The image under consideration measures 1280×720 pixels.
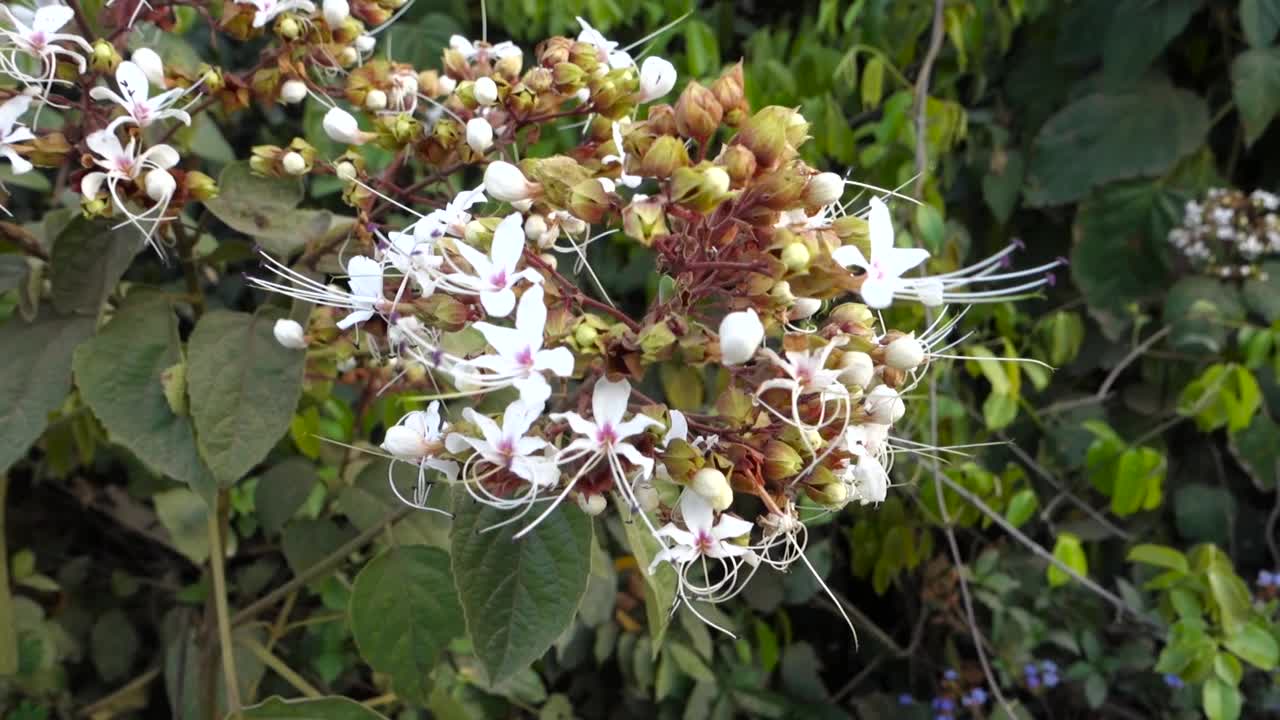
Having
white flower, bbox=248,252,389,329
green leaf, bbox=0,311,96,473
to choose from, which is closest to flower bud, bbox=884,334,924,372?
white flower, bbox=248,252,389,329

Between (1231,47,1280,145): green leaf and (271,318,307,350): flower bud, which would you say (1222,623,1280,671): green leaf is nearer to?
(1231,47,1280,145): green leaf

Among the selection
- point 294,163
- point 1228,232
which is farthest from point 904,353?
point 1228,232

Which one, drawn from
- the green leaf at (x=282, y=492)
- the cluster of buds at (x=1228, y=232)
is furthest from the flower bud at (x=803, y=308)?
the cluster of buds at (x=1228, y=232)

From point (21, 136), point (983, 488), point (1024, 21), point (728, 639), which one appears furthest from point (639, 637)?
point (1024, 21)

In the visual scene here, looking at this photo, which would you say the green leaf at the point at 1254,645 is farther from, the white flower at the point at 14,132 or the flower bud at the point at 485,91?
the white flower at the point at 14,132

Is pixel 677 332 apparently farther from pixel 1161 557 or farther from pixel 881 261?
pixel 1161 557

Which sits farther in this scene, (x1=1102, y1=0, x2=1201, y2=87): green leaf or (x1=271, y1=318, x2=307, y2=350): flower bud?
(x1=1102, y1=0, x2=1201, y2=87): green leaf
